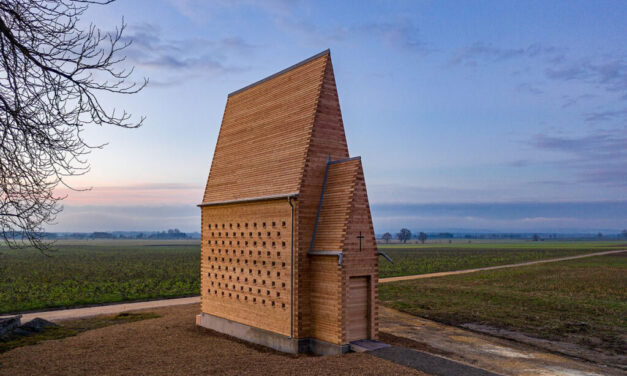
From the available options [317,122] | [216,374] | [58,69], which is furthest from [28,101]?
[317,122]

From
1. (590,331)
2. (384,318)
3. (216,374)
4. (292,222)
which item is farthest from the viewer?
(384,318)

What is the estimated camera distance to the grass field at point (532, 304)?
21.6 metres

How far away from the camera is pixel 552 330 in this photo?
2177 centimetres

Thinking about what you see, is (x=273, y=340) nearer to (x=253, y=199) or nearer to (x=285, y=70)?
(x=253, y=199)

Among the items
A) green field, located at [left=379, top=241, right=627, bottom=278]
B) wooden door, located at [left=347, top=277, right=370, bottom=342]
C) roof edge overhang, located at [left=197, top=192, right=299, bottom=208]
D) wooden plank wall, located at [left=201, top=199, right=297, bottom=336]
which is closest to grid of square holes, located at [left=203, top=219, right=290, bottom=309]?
wooden plank wall, located at [left=201, top=199, right=297, bottom=336]

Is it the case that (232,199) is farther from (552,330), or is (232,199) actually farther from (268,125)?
(552,330)

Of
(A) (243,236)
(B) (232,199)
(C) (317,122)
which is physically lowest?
(A) (243,236)

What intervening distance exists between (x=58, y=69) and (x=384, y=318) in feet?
63.6

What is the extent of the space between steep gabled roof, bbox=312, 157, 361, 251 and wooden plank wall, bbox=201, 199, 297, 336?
1164 mm

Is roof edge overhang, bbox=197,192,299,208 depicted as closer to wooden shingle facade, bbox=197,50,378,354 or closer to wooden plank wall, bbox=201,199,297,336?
wooden shingle facade, bbox=197,50,378,354

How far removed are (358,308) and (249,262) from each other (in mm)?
5152

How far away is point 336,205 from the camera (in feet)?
54.6

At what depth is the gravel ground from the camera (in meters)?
13.4

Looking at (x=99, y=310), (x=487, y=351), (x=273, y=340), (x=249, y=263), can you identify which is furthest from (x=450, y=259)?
(x=273, y=340)
